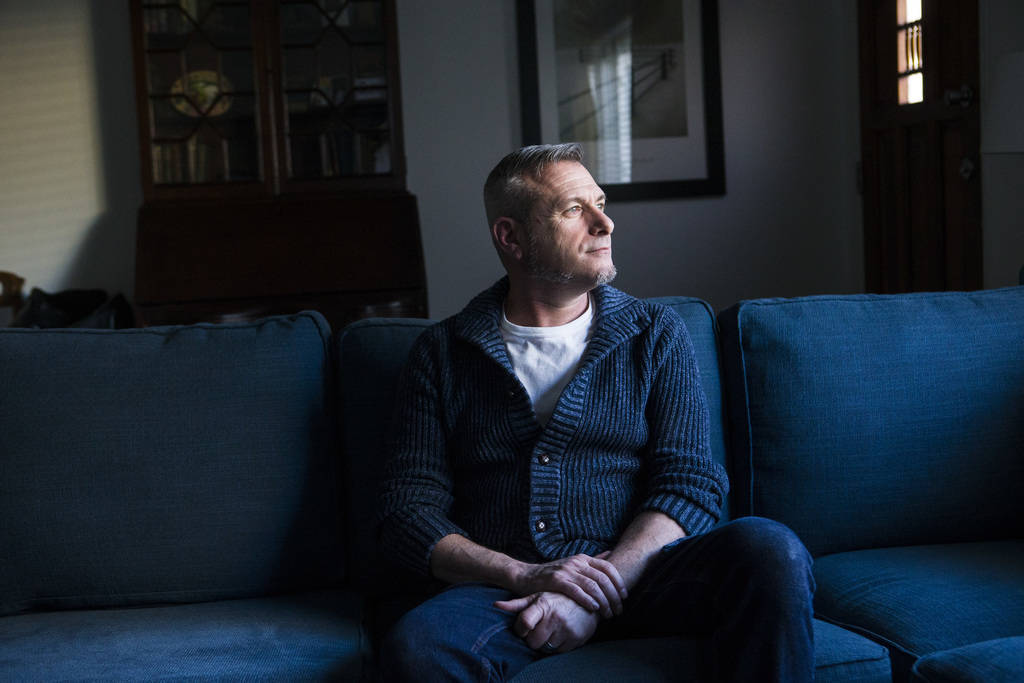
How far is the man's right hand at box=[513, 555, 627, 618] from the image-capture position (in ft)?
4.85

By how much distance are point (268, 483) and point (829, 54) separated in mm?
3626

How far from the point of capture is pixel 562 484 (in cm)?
165

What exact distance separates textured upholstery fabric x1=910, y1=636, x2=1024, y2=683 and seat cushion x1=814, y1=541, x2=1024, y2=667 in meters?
0.10

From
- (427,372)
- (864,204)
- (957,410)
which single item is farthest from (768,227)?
(427,372)

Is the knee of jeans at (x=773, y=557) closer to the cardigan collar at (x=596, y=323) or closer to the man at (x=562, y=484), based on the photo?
the man at (x=562, y=484)

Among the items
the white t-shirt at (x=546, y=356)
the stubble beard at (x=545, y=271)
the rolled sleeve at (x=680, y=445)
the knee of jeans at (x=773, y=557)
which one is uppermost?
the stubble beard at (x=545, y=271)

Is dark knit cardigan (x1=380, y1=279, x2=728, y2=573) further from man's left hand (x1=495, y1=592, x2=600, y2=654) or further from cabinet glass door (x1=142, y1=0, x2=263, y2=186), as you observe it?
cabinet glass door (x1=142, y1=0, x2=263, y2=186)

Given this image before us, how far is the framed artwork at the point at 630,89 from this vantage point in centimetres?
449

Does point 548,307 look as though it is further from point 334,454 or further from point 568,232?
point 334,454

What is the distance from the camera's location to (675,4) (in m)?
4.52

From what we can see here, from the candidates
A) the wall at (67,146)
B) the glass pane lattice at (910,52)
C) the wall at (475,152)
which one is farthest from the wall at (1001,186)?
the wall at (67,146)

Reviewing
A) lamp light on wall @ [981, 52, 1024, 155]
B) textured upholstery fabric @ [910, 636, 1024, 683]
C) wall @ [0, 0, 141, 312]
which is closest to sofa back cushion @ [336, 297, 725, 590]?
textured upholstery fabric @ [910, 636, 1024, 683]

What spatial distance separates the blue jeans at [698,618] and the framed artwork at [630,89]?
3181 millimetres

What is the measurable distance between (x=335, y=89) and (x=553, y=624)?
3217 mm
